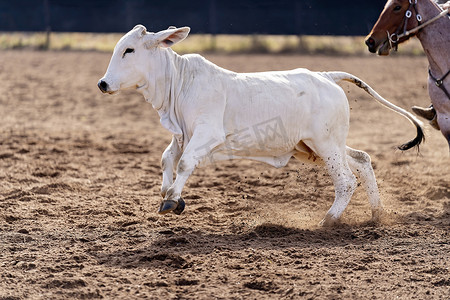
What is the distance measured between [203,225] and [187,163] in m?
0.80

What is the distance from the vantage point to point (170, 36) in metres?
5.25

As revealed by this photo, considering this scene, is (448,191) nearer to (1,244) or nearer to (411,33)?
(411,33)

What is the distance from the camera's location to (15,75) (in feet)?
46.0

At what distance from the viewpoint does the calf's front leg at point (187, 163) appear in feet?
16.0

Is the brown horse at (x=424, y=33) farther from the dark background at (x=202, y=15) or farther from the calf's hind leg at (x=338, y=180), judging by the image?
the dark background at (x=202, y=15)

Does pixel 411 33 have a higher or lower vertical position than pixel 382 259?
higher

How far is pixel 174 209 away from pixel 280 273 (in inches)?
37.1

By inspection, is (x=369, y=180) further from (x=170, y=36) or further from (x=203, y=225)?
(x=170, y=36)

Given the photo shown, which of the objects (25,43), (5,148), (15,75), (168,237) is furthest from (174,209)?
(25,43)

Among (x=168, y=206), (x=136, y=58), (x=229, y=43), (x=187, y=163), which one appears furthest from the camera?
(x=229, y=43)

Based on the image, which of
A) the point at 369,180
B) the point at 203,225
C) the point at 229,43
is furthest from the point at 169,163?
the point at 229,43

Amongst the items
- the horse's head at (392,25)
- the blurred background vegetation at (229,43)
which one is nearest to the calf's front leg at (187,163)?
the horse's head at (392,25)

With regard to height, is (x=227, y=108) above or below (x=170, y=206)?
above

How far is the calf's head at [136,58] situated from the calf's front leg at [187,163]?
0.64 metres
